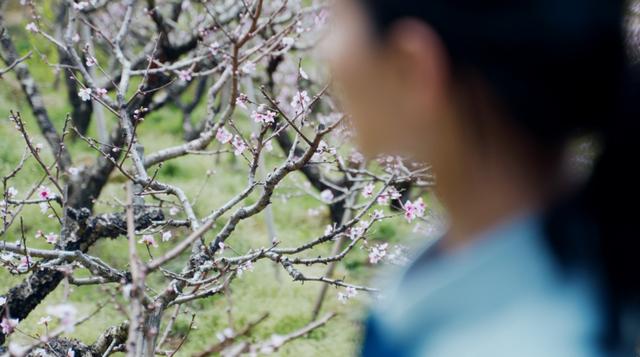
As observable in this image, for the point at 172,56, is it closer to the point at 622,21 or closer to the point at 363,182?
the point at 363,182

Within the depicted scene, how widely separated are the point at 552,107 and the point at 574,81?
33 mm

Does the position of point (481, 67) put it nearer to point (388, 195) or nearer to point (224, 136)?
point (224, 136)

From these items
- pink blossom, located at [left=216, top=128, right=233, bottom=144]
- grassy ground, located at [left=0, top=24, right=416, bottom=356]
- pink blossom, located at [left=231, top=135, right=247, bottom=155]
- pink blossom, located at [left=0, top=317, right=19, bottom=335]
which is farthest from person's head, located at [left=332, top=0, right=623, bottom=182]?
pink blossom, located at [left=216, top=128, right=233, bottom=144]

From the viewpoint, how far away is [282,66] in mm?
10398

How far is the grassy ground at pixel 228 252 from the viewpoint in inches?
223

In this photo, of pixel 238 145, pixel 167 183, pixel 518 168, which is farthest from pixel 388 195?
pixel 518 168

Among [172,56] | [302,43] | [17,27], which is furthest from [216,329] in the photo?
[17,27]

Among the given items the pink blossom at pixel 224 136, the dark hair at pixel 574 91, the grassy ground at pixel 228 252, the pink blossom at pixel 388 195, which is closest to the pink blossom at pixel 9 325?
the grassy ground at pixel 228 252

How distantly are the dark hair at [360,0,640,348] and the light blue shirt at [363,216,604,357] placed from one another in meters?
0.02

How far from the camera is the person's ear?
30.9 inches

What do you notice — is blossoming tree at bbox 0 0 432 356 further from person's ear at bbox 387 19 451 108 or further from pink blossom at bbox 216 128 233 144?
person's ear at bbox 387 19 451 108

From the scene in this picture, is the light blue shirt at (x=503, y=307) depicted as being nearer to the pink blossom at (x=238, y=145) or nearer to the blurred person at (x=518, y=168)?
the blurred person at (x=518, y=168)

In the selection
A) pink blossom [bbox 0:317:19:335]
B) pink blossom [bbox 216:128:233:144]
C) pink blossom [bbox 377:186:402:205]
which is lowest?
pink blossom [bbox 0:317:19:335]

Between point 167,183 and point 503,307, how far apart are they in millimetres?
5526
